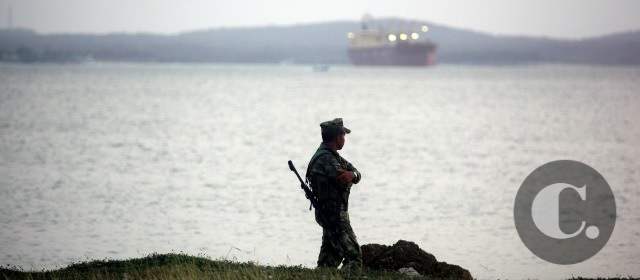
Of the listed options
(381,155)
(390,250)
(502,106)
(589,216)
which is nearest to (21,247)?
(390,250)

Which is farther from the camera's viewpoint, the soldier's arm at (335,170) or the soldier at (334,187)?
the soldier at (334,187)

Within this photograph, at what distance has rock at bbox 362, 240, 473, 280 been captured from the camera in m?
12.3

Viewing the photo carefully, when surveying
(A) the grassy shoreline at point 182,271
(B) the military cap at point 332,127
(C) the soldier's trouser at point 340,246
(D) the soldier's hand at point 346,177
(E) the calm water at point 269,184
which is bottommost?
(E) the calm water at point 269,184

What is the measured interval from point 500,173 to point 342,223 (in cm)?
2353

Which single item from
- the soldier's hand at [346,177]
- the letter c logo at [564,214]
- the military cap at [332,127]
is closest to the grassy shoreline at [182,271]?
the soldier's hand at [346,177]

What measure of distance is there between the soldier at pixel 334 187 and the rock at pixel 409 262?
5.27ft

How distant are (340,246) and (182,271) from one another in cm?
212

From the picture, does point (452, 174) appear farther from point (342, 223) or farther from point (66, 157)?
point (342, 223)

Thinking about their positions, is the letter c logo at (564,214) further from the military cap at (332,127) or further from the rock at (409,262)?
the military cap at (332,127)

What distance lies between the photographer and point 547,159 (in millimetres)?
40125

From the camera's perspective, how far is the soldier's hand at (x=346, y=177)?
10086mm

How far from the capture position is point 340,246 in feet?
35.1

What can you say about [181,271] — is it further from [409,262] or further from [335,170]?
[409,262]

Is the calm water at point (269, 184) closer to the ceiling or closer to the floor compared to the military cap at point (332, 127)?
closer to the floor
